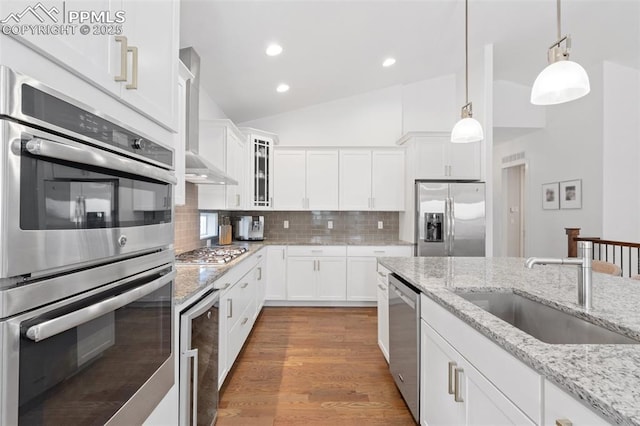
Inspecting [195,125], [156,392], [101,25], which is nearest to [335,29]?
[195,125]

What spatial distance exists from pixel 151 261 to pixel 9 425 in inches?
20.3

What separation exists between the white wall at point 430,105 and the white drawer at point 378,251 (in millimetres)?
1875

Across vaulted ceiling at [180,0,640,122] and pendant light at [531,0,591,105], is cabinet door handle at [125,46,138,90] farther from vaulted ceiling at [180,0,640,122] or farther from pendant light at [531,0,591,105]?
pendant light at [531,0,591,105]

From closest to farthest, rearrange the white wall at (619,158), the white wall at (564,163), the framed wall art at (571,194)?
the white wall at (619,158) → the white wall at (564,163) → the framed wall art at (571,194)

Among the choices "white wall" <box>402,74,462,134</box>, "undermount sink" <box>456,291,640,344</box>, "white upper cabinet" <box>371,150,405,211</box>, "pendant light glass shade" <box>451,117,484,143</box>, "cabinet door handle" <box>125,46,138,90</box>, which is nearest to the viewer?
"cabinet door handle" <box>125,46,138,90</box>

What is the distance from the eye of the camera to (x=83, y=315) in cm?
70

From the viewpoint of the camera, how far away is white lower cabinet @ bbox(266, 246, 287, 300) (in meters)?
4.43

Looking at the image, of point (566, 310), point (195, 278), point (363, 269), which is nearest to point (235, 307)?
point (195, 278)

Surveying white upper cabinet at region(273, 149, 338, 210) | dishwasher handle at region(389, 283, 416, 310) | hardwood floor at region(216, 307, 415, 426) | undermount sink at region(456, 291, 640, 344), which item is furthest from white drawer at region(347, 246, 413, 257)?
undermount sink at region(456, 291, 640, 344)

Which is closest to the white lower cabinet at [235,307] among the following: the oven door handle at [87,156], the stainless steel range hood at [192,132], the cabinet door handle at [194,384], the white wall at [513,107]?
the cabinet door handle at [194,384]

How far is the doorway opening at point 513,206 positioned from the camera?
22.0 ft

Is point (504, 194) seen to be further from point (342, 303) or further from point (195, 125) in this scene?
point (195, 125)

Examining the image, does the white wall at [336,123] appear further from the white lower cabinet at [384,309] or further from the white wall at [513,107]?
the white lower cabinet at [384,309]

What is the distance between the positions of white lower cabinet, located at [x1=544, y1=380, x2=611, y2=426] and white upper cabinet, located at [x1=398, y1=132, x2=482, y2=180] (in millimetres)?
3742
